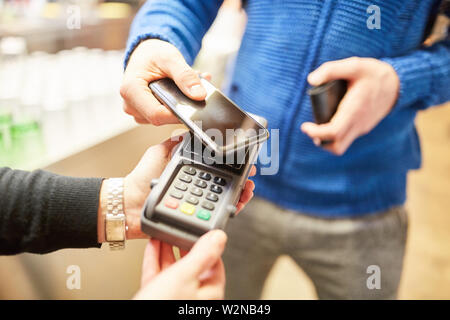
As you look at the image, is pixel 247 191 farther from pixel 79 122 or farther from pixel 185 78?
pixel 79 122

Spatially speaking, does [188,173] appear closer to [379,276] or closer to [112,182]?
[112,182]

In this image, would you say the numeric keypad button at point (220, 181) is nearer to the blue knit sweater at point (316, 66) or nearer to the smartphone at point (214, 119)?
the smartphone at point (214, 119)

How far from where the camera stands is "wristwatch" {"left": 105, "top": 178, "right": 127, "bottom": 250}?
373 mm

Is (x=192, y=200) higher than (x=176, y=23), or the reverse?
(x=176, y=23)

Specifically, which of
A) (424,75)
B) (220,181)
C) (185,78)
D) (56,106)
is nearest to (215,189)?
(220,181)

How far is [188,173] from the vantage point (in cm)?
35

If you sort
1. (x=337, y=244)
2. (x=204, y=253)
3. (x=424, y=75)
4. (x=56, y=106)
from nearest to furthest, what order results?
(x=204, y=253)
(x=424, y=75)
(x=337, y=244)
(x=56, y=106)

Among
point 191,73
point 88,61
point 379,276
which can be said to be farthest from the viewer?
point 88,61

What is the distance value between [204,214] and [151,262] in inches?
2.9

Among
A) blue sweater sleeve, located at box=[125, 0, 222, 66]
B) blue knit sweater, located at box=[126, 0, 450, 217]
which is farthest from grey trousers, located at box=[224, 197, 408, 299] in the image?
blue sweater sleeve, located at box=[125, 0, 222, 66]

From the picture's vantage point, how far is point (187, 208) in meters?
0.32

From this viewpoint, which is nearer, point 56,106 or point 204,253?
point 204,253

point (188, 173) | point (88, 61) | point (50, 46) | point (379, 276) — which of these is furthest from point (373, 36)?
point (50, 46)
